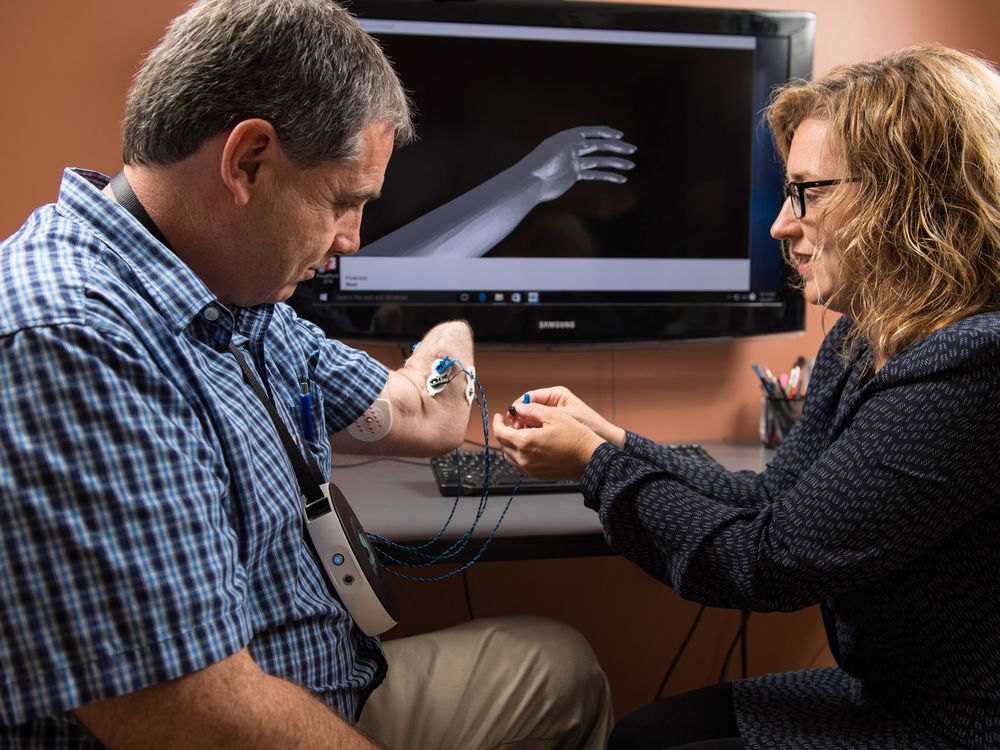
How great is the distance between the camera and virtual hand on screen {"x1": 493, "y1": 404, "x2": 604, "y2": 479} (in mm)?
1339

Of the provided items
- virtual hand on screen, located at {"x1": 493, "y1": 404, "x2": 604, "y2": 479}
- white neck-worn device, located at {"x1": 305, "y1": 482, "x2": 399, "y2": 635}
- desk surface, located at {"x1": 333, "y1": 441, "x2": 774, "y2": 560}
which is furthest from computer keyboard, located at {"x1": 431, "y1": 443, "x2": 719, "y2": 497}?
white neck-worn device, located at {"x1": 305, "y1": 482, "x2": 399, "y2": 635}

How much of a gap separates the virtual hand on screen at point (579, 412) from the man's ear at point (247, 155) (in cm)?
62

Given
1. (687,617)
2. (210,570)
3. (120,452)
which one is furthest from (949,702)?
(687,617)

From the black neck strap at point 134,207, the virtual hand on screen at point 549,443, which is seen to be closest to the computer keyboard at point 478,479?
the virtual hand on screen at point 549,443

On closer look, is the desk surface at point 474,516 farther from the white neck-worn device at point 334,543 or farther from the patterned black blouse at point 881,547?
the white neck-worn device at point 334,543

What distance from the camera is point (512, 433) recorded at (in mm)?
1401

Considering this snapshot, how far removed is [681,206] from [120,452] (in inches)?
59.4

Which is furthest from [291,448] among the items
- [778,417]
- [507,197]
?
[778,417]

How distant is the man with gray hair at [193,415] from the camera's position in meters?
0.73

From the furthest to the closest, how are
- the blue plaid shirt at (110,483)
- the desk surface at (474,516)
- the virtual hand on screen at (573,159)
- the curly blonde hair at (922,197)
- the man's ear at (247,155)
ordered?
the virtual hand on screen at (573,159)
the desk surface at (474,516)
the curly blonde hair at (922,197)
the man's ear at (247,155)
the blue plaid shirt at (110,483)

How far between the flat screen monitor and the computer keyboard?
1.14 feet

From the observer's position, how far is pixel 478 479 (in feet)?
5.29

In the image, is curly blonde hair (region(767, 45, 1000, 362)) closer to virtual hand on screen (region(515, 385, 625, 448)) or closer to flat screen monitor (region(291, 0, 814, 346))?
virtual hand on screen (region(515, 385, 625, 448))

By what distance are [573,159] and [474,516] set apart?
0.88 m
